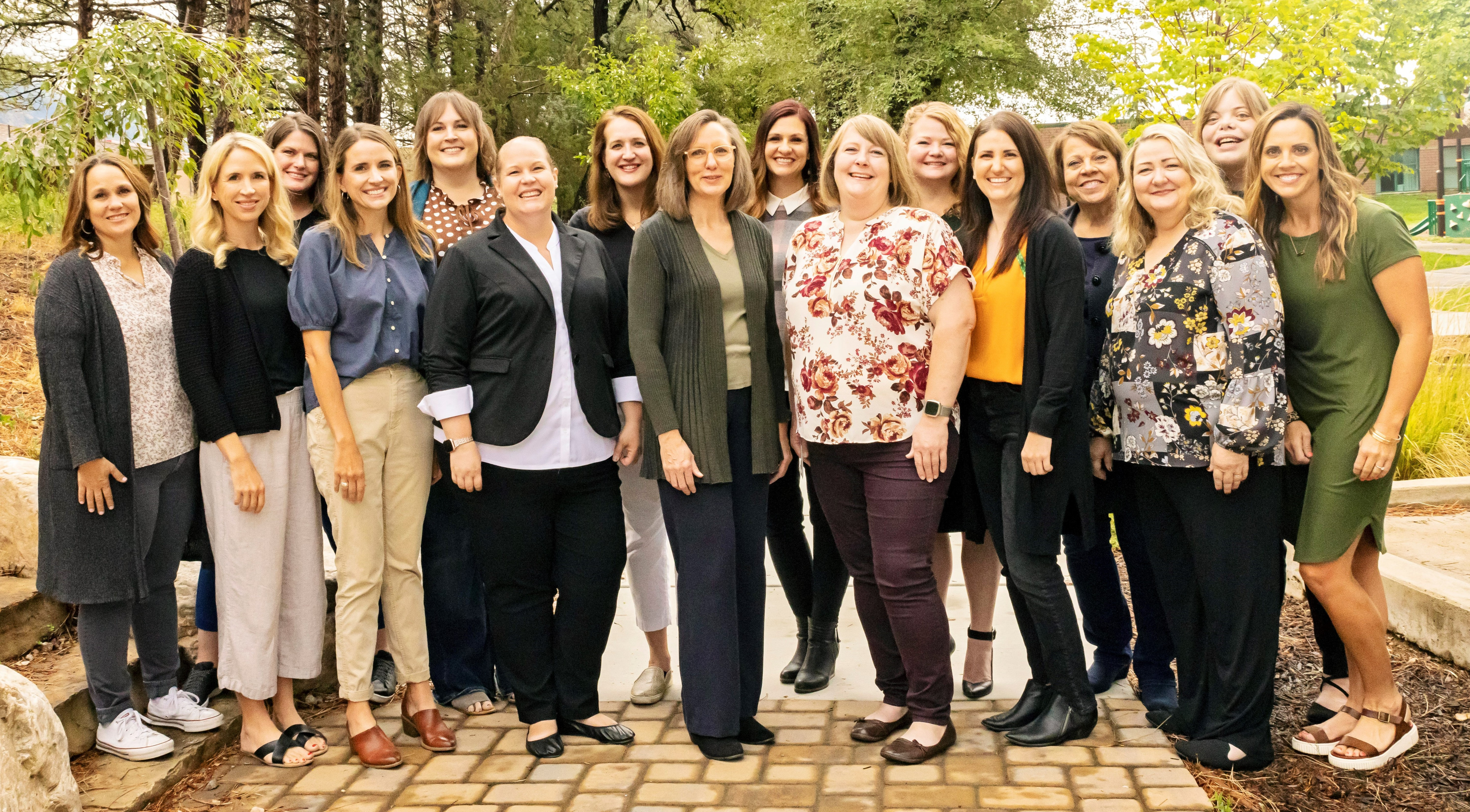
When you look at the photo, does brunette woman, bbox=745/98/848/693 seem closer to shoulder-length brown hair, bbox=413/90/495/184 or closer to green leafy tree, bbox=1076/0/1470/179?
shoulder-length brown hair, bbox=413/90/495/184

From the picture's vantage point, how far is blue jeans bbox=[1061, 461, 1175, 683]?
4.03m

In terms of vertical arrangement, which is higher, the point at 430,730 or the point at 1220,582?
the point at 1220,582

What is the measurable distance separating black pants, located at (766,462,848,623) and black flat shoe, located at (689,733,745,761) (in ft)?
2.61

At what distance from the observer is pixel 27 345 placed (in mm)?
9789

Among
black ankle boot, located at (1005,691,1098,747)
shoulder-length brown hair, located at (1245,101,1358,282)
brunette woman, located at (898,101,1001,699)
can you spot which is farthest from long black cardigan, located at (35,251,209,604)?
shoulder-length brown hair, located at (1245,101,1358,282)

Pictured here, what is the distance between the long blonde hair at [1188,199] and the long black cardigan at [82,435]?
10.9ft

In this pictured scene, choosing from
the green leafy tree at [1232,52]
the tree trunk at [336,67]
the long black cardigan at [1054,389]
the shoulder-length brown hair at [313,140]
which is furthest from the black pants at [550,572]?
the tree trunk at [336,67]

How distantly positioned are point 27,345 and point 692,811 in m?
Result: 8.82

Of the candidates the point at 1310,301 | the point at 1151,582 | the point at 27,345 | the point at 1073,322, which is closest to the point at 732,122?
the point at 1073,322

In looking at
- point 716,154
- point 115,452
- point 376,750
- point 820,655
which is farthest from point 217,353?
point 820,655

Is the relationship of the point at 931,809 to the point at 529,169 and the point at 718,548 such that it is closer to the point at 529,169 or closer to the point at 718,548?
the point at 718,548

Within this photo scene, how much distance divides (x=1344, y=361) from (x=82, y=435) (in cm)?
394

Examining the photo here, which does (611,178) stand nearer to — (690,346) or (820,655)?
(690,346)

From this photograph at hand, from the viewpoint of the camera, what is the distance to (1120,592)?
427 cm
